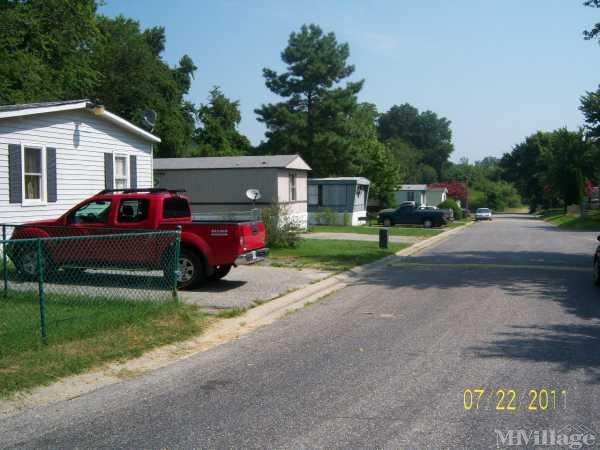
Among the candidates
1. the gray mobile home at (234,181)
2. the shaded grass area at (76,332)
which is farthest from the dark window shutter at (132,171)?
the shaded grass area at (76,332)

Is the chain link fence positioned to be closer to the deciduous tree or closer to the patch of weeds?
the patch of weeds

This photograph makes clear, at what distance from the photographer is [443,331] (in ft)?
28.3

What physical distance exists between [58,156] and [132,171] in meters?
3.71

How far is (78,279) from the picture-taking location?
10.9m

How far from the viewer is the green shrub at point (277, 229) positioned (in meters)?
19.8

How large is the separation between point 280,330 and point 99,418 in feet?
12.8

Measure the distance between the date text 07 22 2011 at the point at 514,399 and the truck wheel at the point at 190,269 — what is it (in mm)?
6669

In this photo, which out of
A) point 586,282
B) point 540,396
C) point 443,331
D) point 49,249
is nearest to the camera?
point 540,396

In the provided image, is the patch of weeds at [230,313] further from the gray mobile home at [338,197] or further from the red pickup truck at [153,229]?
the gray mobile home at [338,197]

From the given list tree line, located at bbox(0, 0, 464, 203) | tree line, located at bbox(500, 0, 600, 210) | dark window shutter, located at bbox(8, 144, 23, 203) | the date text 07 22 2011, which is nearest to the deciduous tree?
tree line, located at bbox(0, 0, 464, 203)

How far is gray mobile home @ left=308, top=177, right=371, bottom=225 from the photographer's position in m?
39.4

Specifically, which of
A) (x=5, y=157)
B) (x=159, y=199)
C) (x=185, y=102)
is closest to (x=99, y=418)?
(x=159, y=199)

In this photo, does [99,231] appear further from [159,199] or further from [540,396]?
[540,396]

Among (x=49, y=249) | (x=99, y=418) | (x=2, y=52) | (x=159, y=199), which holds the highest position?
(x=2, y=52)
